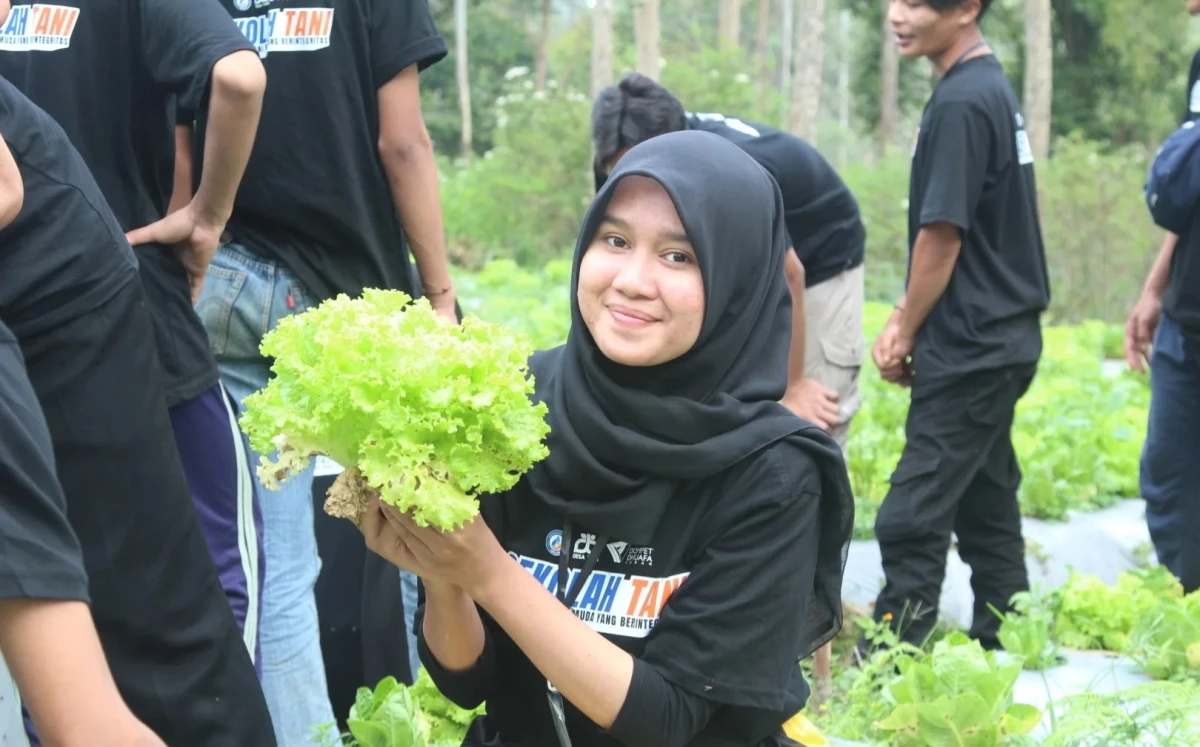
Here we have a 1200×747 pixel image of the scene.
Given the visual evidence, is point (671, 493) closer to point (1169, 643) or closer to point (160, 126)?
point (160, 126)

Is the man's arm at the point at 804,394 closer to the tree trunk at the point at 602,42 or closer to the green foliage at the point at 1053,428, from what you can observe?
the green foliage at the point at 1053,428

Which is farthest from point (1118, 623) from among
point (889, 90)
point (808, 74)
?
point (889, 90)

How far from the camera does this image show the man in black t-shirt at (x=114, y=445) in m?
2.04

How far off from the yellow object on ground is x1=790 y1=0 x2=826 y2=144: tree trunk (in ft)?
53.5

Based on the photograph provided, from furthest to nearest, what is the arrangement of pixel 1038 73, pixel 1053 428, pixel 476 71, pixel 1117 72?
pixel 476 71, pixel 1117 72, pixel 1038 73, pixel 1053 428

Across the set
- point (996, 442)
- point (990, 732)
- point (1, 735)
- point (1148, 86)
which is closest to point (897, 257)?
point (1148, 86)

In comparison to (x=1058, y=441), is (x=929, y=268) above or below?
above


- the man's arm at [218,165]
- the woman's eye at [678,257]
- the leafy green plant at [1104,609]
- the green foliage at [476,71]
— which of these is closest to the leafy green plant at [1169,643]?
the leafy green plant at [1104,609]

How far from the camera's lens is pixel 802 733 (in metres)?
2.51

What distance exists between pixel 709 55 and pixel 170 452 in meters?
19.0

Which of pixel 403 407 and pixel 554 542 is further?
pixel 554 542

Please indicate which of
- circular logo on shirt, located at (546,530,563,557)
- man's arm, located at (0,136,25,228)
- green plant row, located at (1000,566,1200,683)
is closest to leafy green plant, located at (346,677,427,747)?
circular logo on shirt, located at (546,530,563,557)

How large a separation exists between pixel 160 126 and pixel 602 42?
1302cm

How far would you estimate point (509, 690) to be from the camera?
2.42m
